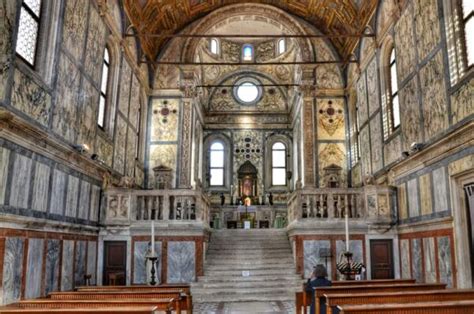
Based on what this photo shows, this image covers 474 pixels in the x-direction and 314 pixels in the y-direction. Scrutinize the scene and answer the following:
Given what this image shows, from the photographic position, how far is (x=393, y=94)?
14609mm

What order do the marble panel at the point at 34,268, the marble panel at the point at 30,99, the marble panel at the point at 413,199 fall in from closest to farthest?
the marble panel at the point at 30,99, the marble panel at the point at 34,268, the marble panel at the point at 413,199

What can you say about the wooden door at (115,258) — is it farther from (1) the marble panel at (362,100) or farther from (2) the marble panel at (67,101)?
(1) the marble panel at (362,100)

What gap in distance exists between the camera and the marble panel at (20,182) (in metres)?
8.31

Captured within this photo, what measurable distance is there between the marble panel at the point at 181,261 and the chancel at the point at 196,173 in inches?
1.3

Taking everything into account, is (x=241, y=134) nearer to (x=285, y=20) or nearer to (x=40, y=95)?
(x=285, y=20)

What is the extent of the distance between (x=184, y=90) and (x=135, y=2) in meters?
4.75

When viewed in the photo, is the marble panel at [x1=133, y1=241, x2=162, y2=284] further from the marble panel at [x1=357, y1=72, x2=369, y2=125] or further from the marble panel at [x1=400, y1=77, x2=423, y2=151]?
the marble panel at [x1=357, y1=72, x2=369, y2=125]

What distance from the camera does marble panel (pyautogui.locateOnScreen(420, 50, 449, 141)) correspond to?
10.4 metres

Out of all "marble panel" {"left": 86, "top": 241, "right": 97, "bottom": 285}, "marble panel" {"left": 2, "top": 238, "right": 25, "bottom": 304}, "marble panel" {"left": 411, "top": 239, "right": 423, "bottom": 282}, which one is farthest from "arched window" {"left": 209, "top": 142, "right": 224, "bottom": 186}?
"marble panel" {"left": 2, "top": 238, "right": 25, "bottom": 304}

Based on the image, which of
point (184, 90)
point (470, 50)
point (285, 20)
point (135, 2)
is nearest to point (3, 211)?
point (470, 50)

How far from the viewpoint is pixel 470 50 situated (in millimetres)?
9555

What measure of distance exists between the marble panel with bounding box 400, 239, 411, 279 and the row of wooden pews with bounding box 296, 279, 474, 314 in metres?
3.79

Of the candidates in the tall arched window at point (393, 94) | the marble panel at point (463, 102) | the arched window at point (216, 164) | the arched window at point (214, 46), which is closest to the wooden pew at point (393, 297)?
the marble panel at point (463, 102)

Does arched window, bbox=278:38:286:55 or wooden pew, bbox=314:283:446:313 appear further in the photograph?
arched window, bbox=278:38:286:55
